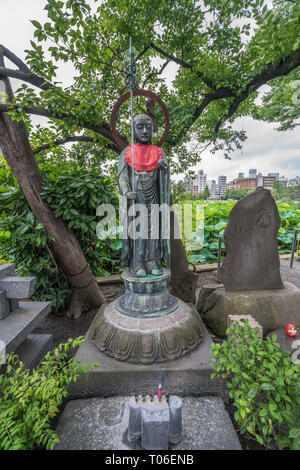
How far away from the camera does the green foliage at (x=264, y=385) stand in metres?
1.36

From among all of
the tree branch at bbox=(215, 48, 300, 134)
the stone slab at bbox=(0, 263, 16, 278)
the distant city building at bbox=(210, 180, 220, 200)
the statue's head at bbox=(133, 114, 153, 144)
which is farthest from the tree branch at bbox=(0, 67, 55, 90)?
Result: the distant city building at bbox=(210, 180, 220, 200)

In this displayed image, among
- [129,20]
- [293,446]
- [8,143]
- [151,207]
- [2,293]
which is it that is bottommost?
[293,446]

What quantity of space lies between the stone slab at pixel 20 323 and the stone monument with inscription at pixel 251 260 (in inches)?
88.6

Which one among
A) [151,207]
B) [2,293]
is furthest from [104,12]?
[2,293]

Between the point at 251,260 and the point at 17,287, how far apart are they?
3.00 metres

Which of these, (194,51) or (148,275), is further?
(194,51)

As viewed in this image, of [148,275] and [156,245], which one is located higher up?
[156,245]

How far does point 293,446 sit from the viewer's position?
4.23ft

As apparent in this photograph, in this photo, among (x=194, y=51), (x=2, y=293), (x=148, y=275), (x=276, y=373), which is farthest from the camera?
(x=194, y=51)

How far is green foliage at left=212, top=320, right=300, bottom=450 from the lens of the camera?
136 cm

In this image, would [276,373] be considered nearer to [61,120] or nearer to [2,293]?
[2,293]

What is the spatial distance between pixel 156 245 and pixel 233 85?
372cm

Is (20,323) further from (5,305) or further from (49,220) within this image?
(49,220)
